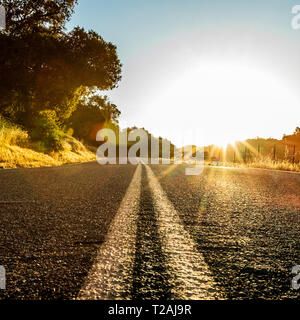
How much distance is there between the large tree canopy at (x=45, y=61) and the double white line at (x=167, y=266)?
Answer: 10740mm

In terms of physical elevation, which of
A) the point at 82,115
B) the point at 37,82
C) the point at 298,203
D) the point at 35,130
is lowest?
the point at 298,203

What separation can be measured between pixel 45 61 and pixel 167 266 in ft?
39.6

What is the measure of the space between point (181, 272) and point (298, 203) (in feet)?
6.99

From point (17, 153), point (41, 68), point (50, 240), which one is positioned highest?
point (41, 68)

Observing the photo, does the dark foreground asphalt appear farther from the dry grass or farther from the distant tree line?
the dry grass

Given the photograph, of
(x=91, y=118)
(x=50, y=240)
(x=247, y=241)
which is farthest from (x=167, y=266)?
(x=91, y=118)

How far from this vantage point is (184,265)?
1025 millimetres

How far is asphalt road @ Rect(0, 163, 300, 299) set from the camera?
0.84 meters

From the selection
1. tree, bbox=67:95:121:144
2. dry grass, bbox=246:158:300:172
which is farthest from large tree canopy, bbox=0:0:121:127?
tree, bbox=67:95:121:144

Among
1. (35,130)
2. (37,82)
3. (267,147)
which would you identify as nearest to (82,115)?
(35,130)

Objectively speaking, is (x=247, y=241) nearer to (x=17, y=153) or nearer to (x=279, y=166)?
(x=17, y=153)

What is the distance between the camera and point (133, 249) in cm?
120

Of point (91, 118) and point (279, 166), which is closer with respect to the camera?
point (279, 166)
